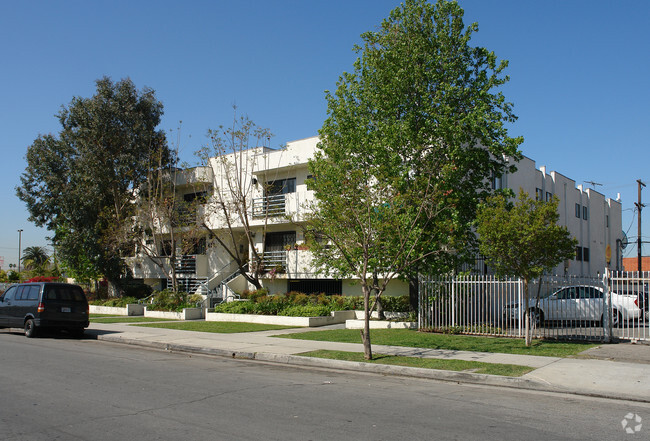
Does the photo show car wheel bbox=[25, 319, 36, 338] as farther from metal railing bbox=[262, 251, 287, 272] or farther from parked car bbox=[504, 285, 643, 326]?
parked car bbox=[504, 285, 643, 326]

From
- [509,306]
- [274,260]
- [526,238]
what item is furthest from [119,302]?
[526,238]

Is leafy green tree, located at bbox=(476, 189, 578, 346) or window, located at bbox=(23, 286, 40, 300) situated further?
window, located at bbox=(23, 286, 40, 300)

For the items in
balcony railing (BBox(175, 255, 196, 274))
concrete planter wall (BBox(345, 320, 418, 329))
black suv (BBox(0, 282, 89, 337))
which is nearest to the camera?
black suv (BBox(0, 282, 89, 337))

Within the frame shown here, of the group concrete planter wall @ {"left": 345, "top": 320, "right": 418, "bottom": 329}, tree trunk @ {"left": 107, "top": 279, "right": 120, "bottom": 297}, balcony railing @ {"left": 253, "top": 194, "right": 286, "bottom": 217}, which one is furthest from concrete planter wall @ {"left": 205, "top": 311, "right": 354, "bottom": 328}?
tree trunk @ {"left": 107, "top": 279, "right": 120, "bottom": 297}

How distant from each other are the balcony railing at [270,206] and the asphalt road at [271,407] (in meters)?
16.5

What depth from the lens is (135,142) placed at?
3262 cm

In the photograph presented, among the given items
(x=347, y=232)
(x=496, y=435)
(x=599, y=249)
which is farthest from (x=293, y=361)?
(x=599, y=249)

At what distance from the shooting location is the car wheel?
1767 cm

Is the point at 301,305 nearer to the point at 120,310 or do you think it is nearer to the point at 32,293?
the point at 32,293

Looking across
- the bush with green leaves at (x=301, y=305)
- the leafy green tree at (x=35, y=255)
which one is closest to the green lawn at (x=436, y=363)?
the bush with green leaves at (x=301, y=305)

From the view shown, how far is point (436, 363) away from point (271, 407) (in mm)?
5047

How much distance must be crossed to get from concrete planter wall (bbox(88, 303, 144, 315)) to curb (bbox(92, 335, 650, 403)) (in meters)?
13.1

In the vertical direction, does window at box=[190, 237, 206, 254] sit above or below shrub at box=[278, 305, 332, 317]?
above

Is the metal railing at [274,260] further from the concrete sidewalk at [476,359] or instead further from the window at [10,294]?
the window at [10,294]
